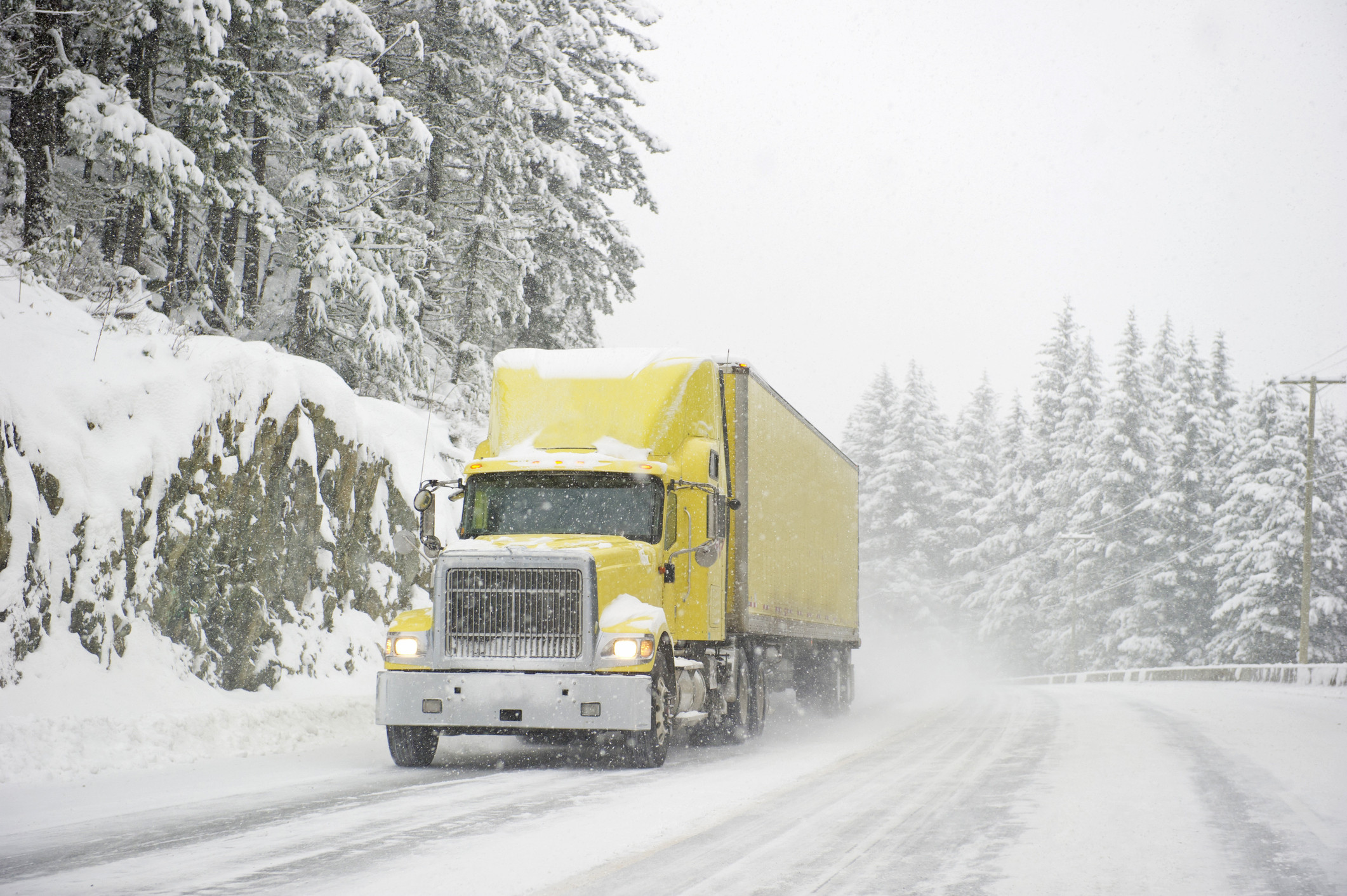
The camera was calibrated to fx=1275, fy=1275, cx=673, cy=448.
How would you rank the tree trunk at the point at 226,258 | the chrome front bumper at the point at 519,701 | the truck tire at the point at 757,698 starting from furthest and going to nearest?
1. the tree trunk at the point at 226,258
2. the truck tire at the point at 757,698
3. the chrome front bumper at the point at 519,701

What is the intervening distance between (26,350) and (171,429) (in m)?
1.65

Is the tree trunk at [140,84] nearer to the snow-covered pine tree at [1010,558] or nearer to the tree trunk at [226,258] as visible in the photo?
the tree trunk at [226,258]

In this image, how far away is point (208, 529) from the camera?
46.9 ft

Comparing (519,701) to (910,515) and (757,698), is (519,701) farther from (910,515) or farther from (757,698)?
(910,515)

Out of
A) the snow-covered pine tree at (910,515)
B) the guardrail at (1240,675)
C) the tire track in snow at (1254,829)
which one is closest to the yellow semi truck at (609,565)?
the tire track in snow at (1254,829)

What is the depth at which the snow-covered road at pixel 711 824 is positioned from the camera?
638 centimetres

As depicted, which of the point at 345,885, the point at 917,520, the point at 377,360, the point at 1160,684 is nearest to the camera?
the point at 345,885

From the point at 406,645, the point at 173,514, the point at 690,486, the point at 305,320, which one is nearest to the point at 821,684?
the point at 690,486

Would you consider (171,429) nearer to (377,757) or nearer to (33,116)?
(377,757)

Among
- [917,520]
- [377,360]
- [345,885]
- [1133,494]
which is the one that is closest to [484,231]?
[377,360]

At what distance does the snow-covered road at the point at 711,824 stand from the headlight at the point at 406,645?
1038 millimetres

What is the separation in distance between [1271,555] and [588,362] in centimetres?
4449

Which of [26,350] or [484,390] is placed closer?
[26,350]

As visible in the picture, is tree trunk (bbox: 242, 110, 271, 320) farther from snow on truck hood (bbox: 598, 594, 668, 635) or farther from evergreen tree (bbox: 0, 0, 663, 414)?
snow on truck hood (bbox: 598, 594, 668, 635)
